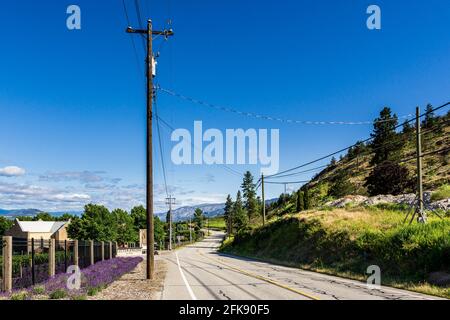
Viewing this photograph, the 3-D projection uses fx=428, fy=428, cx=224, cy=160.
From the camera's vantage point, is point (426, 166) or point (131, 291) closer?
point (131, 291)

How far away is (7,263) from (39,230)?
380 feet

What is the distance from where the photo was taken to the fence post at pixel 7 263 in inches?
563

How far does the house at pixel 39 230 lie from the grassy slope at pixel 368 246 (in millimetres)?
83458

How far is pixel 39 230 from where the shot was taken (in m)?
120

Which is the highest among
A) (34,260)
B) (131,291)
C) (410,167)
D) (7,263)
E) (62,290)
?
(410,167)

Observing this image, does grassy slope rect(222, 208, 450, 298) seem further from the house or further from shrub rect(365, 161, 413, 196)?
the house

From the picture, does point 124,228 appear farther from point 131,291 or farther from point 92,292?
point 92,292

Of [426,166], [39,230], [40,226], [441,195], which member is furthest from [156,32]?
[40,226]

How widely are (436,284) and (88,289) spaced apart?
13459 mm

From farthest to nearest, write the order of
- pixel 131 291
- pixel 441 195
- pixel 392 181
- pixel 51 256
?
1. pixel 392 181
2. pixel 441 195
3. pixel 51 256
4. pixel 131 291

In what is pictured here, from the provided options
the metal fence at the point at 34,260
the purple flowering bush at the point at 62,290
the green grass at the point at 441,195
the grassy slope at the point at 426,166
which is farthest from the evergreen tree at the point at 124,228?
the purple flowering bush at the point at 62,290

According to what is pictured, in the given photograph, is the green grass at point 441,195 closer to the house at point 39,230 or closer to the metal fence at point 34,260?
the metal fence at point 34,260

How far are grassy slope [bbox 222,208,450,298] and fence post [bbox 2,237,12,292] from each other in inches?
574

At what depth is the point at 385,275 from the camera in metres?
21.0
